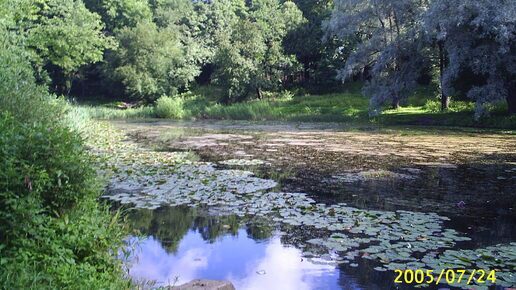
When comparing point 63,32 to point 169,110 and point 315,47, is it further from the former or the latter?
point 315,47

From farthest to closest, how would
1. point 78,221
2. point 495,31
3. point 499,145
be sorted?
1. point 495,31
2. point 499,145
3. point 78,221

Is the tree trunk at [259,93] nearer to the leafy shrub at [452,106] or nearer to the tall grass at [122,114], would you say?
the tall grass at [122,114]

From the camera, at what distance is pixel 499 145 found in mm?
13938

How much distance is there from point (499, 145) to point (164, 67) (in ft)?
115

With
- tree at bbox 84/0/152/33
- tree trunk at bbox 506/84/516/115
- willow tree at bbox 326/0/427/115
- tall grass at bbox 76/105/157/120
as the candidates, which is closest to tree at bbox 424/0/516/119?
tree trunk at bbox 506/84/516/115

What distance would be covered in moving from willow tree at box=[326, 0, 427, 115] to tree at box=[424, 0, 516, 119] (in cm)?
348

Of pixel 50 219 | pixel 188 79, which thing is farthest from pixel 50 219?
pixel 188 79

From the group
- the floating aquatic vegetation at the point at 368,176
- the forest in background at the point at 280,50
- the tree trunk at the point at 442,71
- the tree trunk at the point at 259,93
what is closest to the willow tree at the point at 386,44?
the forest in background at the point at 280,50

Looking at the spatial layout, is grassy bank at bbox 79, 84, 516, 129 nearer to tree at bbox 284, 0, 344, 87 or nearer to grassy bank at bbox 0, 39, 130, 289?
tree at bbox 284, 0, 344, 87

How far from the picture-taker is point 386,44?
26062mm

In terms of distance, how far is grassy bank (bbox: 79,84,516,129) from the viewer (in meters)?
22.9

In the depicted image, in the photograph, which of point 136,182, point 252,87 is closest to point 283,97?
point 252,87

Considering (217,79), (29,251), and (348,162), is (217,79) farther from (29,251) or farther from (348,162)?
(29,251)

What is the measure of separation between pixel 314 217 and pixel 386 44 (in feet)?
73.4
